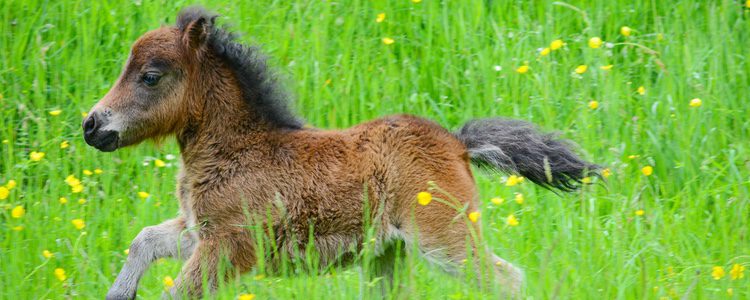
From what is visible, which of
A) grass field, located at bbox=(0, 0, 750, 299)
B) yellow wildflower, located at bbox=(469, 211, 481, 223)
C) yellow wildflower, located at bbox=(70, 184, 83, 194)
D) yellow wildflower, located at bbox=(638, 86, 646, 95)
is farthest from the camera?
yellow wildflower, located at bbox=(638, 86, 646, 95)

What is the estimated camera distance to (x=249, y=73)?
5703 mm

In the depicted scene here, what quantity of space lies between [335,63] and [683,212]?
2.68m

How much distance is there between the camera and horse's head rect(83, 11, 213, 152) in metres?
5.46

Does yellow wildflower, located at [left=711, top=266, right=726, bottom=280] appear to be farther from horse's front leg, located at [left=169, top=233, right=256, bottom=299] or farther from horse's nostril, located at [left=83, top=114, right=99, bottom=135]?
horse's nostril, located at [left=83, top=114, right=99, bottom=135]

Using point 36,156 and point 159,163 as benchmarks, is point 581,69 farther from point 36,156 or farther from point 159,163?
point 36,156

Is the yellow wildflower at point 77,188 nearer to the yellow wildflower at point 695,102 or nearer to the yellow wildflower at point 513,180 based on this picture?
the yellow wildflower at point 513,180

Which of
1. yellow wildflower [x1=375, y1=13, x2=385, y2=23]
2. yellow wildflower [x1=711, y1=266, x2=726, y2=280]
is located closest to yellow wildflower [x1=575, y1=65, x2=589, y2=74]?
yellow wildflower [x1=375, y1=13, x2=385, y2=23]

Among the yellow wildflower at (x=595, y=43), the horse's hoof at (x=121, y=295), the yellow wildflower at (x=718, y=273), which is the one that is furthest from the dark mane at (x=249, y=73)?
the yellow wildflower at (x=595, y=43)

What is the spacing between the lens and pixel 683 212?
6332mm

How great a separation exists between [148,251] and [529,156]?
1919 mm

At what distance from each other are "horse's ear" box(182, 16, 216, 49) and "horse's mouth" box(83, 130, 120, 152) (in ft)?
1.91

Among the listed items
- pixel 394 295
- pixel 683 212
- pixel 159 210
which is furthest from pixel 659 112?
pixel 159 210

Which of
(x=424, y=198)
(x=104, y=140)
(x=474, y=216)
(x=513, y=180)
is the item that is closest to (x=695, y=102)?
(x=513, y=180)

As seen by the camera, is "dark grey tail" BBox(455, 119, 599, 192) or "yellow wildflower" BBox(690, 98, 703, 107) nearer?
"dark grey tail" BBox(455, 119, 599, 192)
